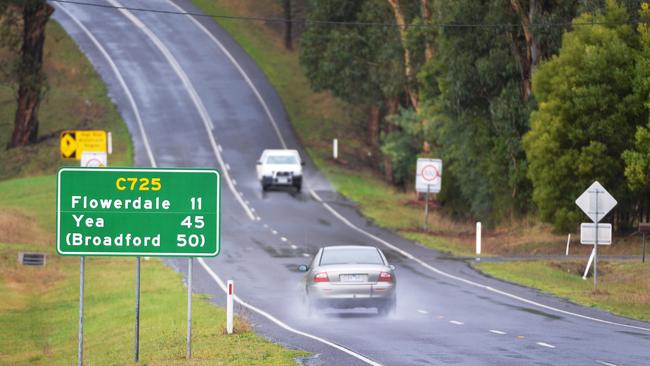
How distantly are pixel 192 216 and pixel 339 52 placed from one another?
1773 inches

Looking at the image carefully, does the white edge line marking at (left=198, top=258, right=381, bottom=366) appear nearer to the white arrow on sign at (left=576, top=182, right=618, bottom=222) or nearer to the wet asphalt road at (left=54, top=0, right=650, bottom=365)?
the wet asphalt road at (left=54, top=0, right=650, bottom=365)

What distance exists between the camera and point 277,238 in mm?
47031

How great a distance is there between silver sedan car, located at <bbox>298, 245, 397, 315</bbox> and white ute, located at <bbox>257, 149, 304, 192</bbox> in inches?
1240

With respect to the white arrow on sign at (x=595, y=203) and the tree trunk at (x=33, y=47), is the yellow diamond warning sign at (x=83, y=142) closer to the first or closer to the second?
the white arrow on sign at (x=595, y=203)

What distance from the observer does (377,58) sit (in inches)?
2539

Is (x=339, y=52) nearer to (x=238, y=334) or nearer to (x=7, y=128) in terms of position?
(x=7, y=128)

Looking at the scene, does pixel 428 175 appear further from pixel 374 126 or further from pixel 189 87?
pixel 189 87

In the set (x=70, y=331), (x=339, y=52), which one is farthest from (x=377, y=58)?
(x=70, y=331)

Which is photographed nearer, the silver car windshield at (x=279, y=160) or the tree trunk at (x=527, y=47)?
the tree trunk at (x=527, y=47)

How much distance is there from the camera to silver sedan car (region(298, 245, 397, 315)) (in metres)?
26.9

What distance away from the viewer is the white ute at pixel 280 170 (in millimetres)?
58938

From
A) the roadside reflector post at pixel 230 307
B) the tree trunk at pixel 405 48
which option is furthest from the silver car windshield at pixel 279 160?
the roadside reflector post at pixel 230 307

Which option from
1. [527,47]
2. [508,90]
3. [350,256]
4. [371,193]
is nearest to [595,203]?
[350,256]

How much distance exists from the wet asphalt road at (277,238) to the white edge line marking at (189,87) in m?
0.11
